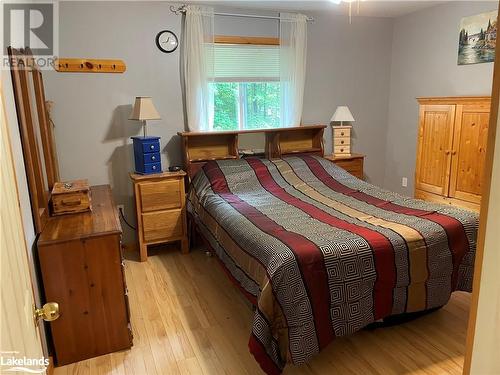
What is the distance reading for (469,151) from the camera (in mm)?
3373

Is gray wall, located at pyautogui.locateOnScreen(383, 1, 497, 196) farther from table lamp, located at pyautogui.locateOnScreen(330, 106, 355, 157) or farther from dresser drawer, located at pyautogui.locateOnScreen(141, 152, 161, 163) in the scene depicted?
dresser drawer, located at pyautogui.locateOnScreen(141, 152, 161, 163)

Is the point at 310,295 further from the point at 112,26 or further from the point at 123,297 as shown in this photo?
the point at 112,26

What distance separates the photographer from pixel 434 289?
89.2 inches

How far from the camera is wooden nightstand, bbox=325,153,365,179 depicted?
4.22 m

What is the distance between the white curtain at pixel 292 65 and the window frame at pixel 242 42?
13 centimetres

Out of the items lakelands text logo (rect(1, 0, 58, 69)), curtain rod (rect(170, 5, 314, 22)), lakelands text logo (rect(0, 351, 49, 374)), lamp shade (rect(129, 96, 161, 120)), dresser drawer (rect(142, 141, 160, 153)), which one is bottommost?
lakelands text logo (rect(0, 351, 49, 374))

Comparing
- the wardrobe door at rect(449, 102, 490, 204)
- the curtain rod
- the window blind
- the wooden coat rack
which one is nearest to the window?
the window blind

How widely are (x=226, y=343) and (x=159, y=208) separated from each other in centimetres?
156

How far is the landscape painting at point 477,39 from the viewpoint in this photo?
3.43 metres

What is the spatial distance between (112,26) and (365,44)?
2.80m

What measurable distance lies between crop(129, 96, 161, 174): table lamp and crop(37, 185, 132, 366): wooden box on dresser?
1264 millimetres

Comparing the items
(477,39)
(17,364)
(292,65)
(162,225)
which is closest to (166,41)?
(292,65)

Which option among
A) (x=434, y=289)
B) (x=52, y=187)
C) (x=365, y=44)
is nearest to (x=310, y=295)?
(x=434, y=289)

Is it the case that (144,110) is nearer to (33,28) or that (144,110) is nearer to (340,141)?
(33,28)
